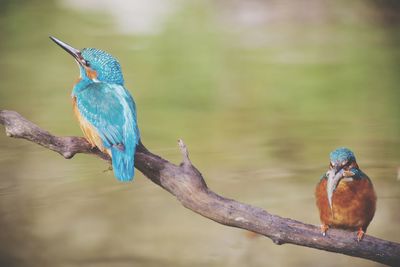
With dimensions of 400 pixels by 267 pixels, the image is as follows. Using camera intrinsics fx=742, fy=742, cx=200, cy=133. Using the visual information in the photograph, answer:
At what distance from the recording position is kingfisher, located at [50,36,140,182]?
1.71 meters

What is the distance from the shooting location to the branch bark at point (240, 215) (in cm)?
178

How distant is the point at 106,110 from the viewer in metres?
1.79

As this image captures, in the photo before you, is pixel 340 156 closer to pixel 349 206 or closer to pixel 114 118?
pixel 349 206

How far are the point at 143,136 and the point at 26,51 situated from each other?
1.21 metres

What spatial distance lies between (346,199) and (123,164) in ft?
1.88

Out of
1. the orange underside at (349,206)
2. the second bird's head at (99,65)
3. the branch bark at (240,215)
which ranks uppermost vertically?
the second bird's head at (99,65)

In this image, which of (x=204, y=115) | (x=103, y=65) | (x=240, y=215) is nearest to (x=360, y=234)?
(x=240, y=215)

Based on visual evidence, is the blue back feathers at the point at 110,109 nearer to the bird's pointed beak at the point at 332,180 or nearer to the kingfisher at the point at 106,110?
the kingfisher at the point at 106,110

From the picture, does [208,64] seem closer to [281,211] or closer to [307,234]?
[281,211]

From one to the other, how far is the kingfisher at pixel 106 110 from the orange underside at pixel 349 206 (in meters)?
0.51

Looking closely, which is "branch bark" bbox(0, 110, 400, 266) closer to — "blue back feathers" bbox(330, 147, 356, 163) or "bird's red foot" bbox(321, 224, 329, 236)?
"bird's red foot" bbox(321, 224, 329, 236)

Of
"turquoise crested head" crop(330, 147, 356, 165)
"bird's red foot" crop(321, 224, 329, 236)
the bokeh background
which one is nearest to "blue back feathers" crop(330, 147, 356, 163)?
"turquoise crested head" crop(330, 147, 356, 165)

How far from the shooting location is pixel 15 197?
307 centimetres

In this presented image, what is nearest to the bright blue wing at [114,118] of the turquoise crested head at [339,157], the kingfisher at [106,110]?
the kingfisher at [106,110]
